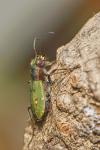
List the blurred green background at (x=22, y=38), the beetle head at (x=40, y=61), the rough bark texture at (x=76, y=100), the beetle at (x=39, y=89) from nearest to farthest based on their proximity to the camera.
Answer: the rough bark texture at (x=76, y=100), the beetle at (x=39, y=89), the beetle head at (x=40, y=61), the blurred green background at (x=22, y=38)

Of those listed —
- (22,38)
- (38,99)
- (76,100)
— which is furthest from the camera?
(22,38)

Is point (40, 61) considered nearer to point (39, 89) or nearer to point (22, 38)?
point (39, 89)

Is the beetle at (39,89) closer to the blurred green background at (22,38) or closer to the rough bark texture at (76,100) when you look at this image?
the rough bark texture at (76,100)

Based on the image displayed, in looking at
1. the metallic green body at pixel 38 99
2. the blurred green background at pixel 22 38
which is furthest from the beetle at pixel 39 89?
the blurred green background at pixel 22 38

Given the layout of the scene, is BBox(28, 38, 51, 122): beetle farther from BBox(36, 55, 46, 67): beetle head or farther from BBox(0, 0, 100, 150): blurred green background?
BBox(0, 0, 100, 150): blurred green background

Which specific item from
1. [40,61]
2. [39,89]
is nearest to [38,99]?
[39,89]

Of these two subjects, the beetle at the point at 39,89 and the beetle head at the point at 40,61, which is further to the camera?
the beetle head at the point at 40,61
